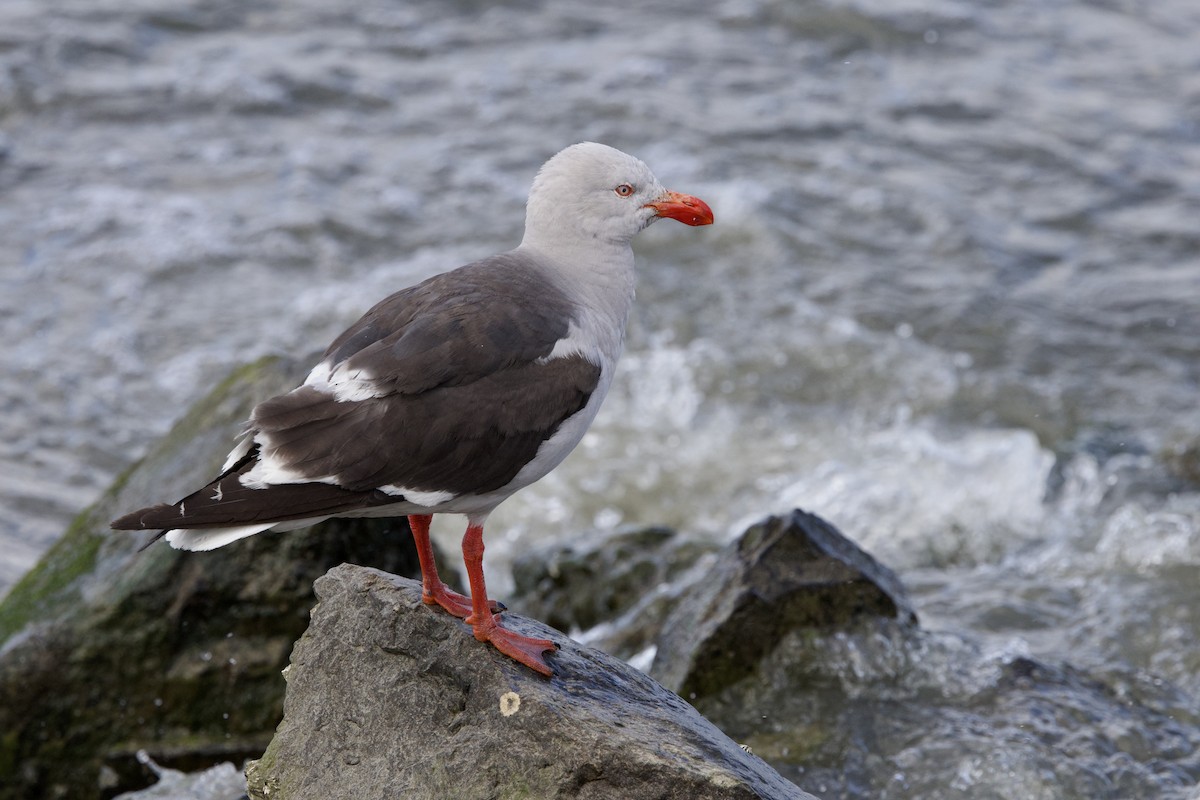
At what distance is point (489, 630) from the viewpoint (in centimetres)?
416

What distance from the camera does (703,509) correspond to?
872cm

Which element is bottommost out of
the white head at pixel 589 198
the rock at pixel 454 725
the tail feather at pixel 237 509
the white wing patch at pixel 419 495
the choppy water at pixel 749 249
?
the choppy water at pixel 749 249

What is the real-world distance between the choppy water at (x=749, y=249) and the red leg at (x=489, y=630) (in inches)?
A: 75.4

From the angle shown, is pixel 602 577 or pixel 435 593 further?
pixel 602 577

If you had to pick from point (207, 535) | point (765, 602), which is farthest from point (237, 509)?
point (765, 602)

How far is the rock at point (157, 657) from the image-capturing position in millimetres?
5535

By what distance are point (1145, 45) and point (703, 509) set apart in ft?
26.8

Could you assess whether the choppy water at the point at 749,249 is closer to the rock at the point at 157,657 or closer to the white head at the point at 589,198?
the rock at the point at 157,657

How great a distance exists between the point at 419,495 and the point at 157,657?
2225 mm

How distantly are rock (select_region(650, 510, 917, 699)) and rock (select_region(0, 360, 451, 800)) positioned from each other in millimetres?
1284

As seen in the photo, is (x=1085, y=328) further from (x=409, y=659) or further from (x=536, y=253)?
(x=409, y=659)

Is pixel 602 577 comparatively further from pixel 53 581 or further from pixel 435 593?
pixel 435 593

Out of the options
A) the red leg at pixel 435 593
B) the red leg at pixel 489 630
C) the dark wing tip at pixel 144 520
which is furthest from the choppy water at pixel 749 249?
the dark wing tip at pixel 144 520

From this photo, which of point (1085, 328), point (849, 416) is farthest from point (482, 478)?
point (1085, 328)
